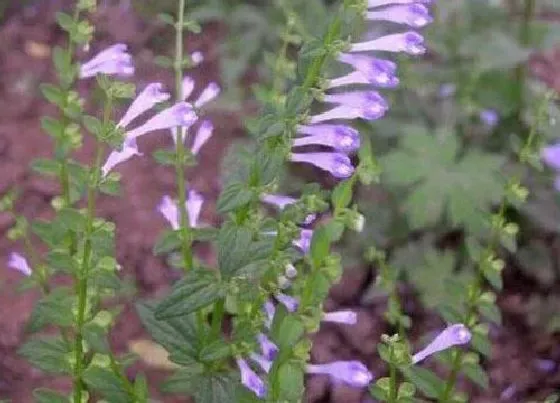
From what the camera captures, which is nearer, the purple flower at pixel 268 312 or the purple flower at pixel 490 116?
the purple flower at pixel 268 312

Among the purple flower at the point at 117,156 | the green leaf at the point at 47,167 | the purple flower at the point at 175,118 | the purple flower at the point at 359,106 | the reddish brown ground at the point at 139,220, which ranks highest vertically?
the purple flower at the point at 359,106

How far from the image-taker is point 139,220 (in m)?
3.47

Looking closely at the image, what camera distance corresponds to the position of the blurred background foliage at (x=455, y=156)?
2.89 meters

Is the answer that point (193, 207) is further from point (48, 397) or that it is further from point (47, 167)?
point (48, 397)

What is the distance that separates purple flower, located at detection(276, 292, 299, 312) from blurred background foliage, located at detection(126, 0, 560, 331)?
3.43 ft

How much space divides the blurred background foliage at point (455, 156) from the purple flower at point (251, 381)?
1.12m

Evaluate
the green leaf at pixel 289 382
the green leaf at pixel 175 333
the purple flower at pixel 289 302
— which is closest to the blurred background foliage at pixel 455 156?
the green leaf at pixel 175 333

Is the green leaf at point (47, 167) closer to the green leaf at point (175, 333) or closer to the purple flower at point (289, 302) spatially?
the green leaf at point (175, 333)

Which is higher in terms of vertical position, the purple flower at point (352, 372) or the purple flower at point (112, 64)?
the purple flower at point (112, 64)

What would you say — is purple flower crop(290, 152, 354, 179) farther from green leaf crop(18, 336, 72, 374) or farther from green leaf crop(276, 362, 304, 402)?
green leaf crop(18, 336, 72, 374)

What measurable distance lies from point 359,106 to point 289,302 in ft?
1.07

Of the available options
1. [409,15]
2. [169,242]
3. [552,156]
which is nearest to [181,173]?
[169,242]

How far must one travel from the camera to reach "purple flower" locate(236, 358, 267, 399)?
5.29 ft

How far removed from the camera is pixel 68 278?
320 centimetres
